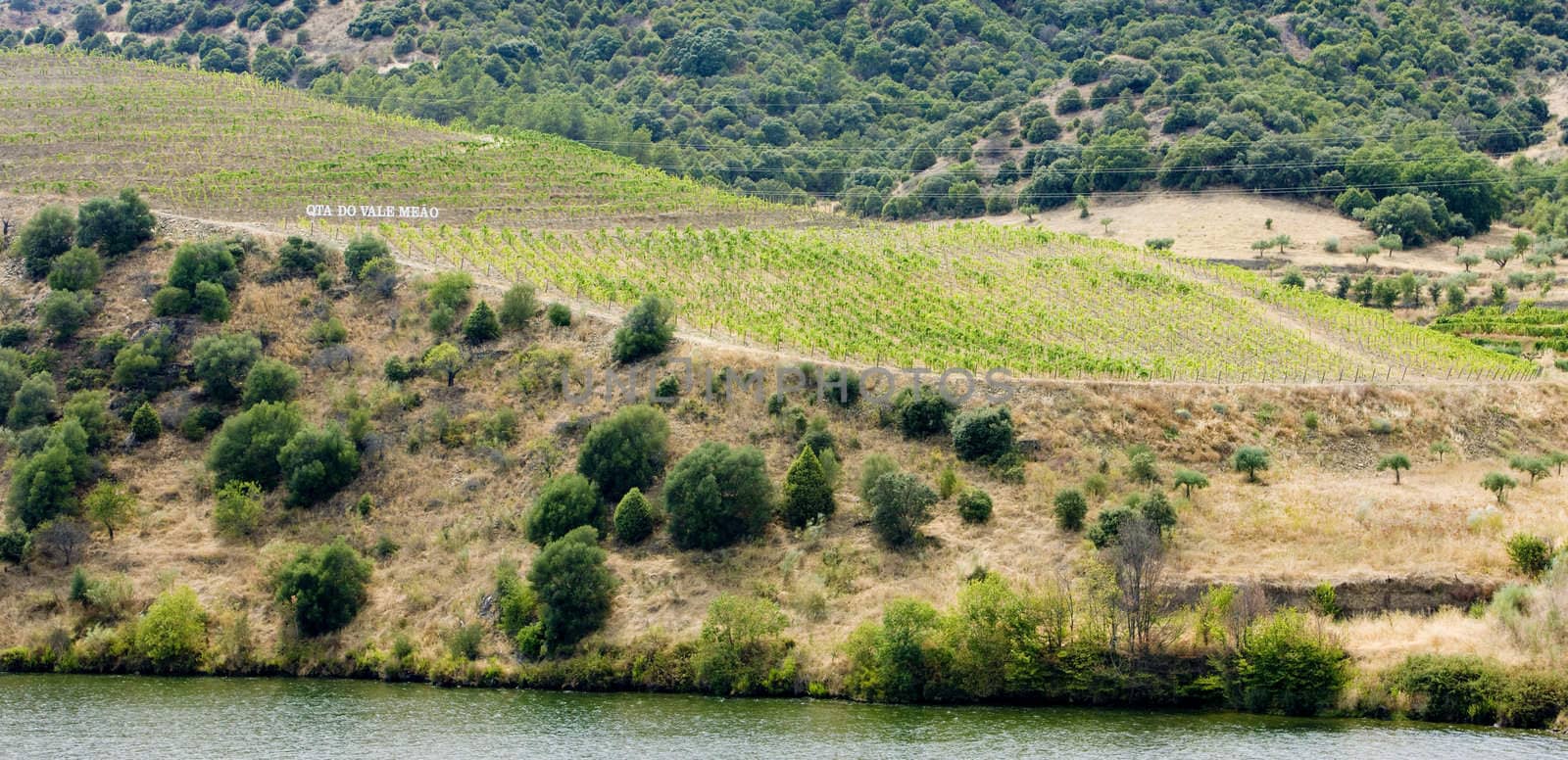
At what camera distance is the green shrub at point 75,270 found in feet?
230

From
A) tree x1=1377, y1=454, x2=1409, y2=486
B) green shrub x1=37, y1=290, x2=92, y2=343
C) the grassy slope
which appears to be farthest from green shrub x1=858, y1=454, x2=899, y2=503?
green shrub x1=37, y1=290, x2=92, y2=343

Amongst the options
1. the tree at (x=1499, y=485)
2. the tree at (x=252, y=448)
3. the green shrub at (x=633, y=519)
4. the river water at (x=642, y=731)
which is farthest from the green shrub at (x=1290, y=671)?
the tree at (x=252, y=448)

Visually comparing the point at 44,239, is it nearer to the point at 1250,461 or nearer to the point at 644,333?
the point at 644,333

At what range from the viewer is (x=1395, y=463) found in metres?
57.5

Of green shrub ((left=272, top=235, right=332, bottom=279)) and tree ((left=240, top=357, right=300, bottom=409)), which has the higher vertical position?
green shrub ((left=272, top=235, right=332, bottom=279))

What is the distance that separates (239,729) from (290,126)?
55702 mm

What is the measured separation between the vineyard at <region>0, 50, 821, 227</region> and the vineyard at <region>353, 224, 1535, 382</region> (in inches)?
192

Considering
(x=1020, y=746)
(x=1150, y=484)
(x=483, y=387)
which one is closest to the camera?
(x=1020, y=746)

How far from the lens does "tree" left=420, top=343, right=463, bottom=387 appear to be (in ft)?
213

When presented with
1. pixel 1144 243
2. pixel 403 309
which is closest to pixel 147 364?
pixel 403 309

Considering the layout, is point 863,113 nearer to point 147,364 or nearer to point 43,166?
point 43,166

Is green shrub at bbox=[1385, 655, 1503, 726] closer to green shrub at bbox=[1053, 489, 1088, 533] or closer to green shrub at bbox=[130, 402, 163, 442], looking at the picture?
green shrub at bbox=[1053, 489, 1088, 533]

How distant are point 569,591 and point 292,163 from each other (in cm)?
4401

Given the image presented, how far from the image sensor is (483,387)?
2532 inches
